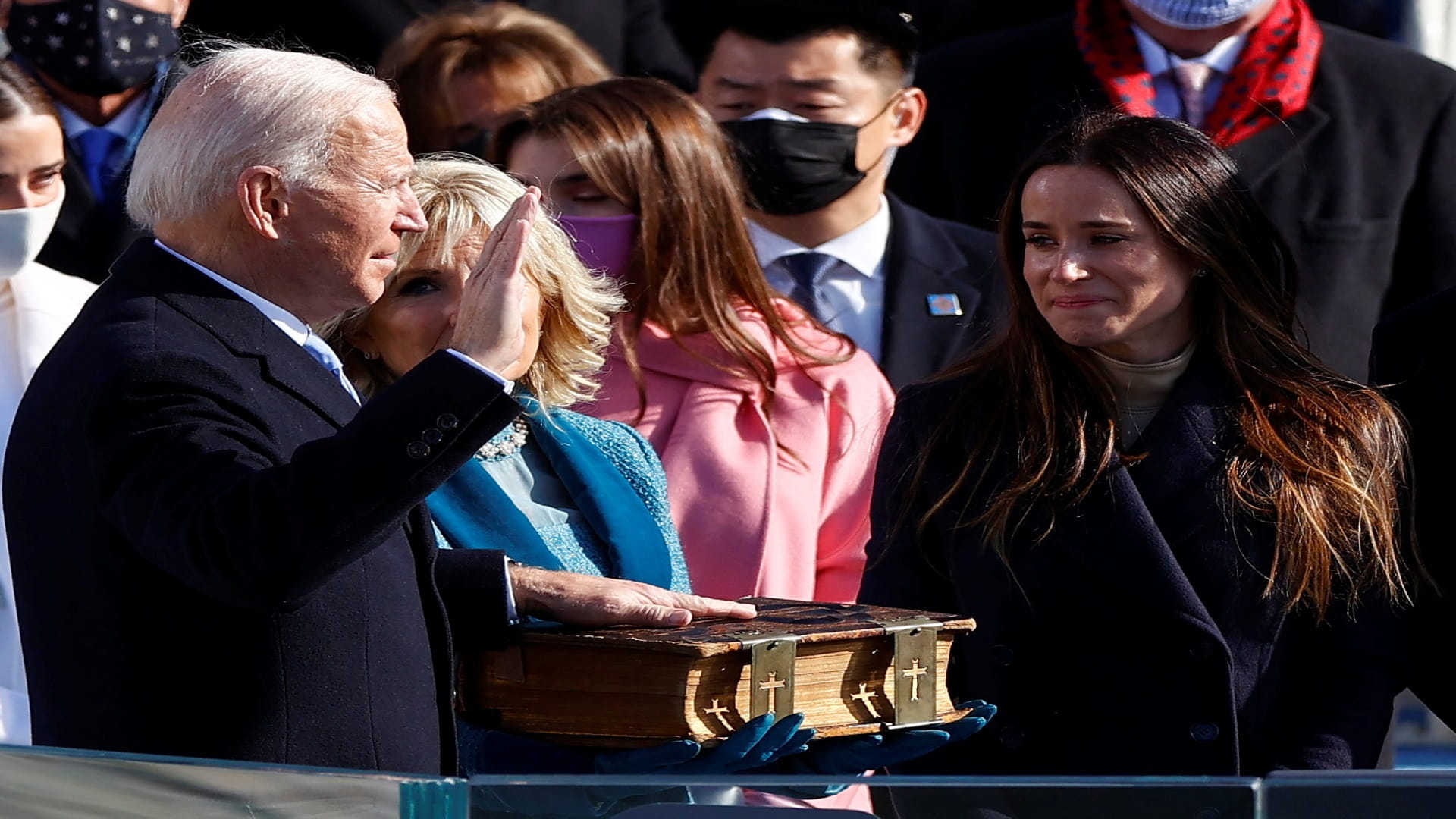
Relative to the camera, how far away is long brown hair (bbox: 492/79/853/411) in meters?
3.72

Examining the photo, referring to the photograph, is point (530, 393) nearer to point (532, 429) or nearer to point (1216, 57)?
point (532, 429)

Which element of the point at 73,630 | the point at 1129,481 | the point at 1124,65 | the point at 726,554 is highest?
the point at 1124,65

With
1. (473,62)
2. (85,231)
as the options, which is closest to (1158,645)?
(473,62)

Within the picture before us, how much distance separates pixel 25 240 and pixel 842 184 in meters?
1.75

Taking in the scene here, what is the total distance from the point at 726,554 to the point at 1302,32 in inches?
78.9

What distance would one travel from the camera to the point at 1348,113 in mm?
4383

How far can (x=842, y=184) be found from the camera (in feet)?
14.3

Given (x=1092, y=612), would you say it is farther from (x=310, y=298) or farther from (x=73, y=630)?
(x=73, y=630)

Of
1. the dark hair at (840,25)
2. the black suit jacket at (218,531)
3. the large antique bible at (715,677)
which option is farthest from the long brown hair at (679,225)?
the black suit jacket at (218,531)

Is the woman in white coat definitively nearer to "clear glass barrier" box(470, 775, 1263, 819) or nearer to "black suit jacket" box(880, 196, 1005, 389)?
"black suit jacket" box(880, 196, 1005, 389)

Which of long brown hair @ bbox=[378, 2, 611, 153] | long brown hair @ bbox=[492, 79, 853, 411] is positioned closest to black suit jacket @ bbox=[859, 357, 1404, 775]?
long brown hair @ bbox=[492, 79, 853, 411]

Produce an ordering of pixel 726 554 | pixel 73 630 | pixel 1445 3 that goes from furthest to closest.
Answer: pixel 1445 3 < pixel 726 554 < pixel 73 630

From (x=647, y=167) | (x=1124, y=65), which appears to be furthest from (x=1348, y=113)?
(x=647, y=167)

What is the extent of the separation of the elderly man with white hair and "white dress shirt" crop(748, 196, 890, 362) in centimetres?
192
